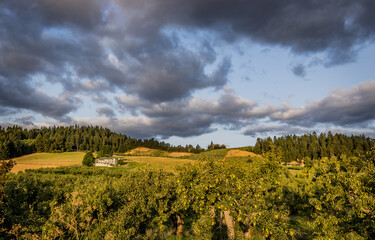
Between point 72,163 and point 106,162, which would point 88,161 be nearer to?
point 106,162

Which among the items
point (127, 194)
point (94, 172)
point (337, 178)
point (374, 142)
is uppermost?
point (374, 142)

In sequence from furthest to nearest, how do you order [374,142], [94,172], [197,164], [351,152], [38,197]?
[351,152]
[94,172]
[38,197]
[197,164]
[374,142]

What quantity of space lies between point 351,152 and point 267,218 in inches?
6441

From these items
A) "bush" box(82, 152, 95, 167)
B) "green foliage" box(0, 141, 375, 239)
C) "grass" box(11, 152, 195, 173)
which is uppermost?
"green foliage" box(0, 141, 375, 239)

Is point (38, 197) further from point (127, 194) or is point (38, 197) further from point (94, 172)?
point (94, 172)

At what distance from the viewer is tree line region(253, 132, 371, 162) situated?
140750 mm

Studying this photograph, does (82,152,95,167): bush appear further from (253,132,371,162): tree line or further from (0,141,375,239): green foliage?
(253,132,371,162): tree line

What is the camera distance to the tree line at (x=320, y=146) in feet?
462

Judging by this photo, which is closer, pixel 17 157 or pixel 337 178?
pixel 337 178

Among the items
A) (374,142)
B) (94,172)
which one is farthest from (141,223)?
(94,172)

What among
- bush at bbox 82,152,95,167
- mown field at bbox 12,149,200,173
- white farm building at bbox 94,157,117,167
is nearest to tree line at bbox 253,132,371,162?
mown field at bbox 12,149,200,173

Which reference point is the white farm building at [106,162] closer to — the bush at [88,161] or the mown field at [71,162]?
the bush at [88,161]

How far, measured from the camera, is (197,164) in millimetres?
20875

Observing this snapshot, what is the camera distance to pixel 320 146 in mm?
164250
